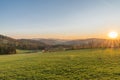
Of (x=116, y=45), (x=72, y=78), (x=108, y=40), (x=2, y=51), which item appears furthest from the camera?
(x=2, y=51)

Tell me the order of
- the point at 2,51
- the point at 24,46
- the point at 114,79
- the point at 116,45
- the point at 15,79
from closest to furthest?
the point at 114,79 → the point at 15,79 → the point at 116,45 → the point at 2,51 → the point at 24,46

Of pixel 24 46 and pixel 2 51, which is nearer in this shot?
pixel 2 51

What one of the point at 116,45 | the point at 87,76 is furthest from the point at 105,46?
the point at 87,76

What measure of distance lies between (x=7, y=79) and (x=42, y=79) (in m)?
3.62

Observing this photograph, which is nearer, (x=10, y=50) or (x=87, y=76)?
(x=87, y=76)

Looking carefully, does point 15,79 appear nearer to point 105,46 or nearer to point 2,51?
point 105,46

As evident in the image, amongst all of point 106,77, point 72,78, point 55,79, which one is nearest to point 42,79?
point 55,79

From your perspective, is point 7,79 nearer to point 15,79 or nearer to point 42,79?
point 15,79

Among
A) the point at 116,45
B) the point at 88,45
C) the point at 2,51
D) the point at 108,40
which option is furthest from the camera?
the point at 2,51

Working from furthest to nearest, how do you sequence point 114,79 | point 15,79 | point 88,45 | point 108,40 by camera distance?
1. point 108,40
2. point 88,45
3. point 15,79
4. point 114,79

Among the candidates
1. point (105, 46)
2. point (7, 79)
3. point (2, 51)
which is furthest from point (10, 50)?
point (7, 79)

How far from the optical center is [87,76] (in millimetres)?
18531

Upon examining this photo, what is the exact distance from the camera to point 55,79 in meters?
18.3

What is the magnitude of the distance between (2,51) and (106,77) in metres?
85.2
